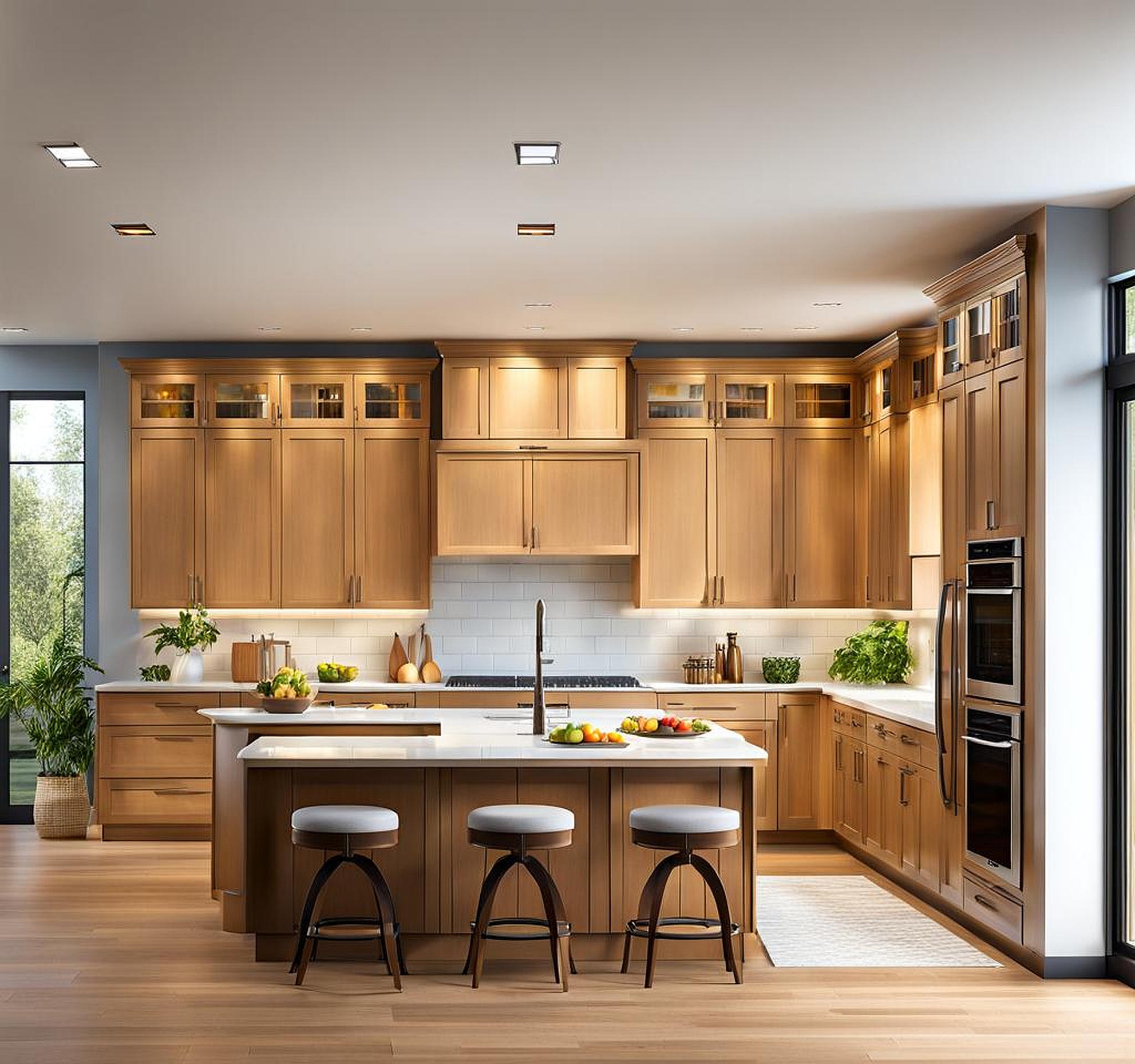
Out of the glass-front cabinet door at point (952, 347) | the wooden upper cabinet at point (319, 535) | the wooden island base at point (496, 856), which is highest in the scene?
the glass-front cabinet door at point (952, 347)

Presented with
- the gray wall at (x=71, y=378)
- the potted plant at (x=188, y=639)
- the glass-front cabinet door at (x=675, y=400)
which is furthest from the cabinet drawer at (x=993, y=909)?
the gray wall at (x=71, y=378)

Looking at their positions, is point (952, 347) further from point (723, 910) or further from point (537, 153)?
point (723, 910)

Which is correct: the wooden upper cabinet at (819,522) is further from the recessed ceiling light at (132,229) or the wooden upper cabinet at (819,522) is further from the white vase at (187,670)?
the recessed ceiling light at (132,229)

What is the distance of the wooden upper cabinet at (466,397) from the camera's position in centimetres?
799

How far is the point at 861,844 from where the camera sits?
23.6 ft

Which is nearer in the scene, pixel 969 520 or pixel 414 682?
pixel 969 520

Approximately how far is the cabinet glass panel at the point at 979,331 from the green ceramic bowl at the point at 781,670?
9.70 feet

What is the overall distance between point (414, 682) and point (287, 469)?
1.57 metres

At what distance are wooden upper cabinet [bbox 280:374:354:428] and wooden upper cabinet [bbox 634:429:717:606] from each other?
1.94 metres

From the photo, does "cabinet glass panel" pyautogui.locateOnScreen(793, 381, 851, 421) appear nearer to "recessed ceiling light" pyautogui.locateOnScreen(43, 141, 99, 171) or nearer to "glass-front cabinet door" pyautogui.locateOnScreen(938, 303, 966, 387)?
"glass-front cabinet door" pyautogui.locateOnScreen(938, 303, 966, 387)

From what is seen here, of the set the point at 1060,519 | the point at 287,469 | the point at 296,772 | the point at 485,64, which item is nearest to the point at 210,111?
the point at 485,64

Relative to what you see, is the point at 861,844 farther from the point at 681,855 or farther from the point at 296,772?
the point at 296,772

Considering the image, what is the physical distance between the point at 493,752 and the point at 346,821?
2.05ft

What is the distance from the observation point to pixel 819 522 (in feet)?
26.9
